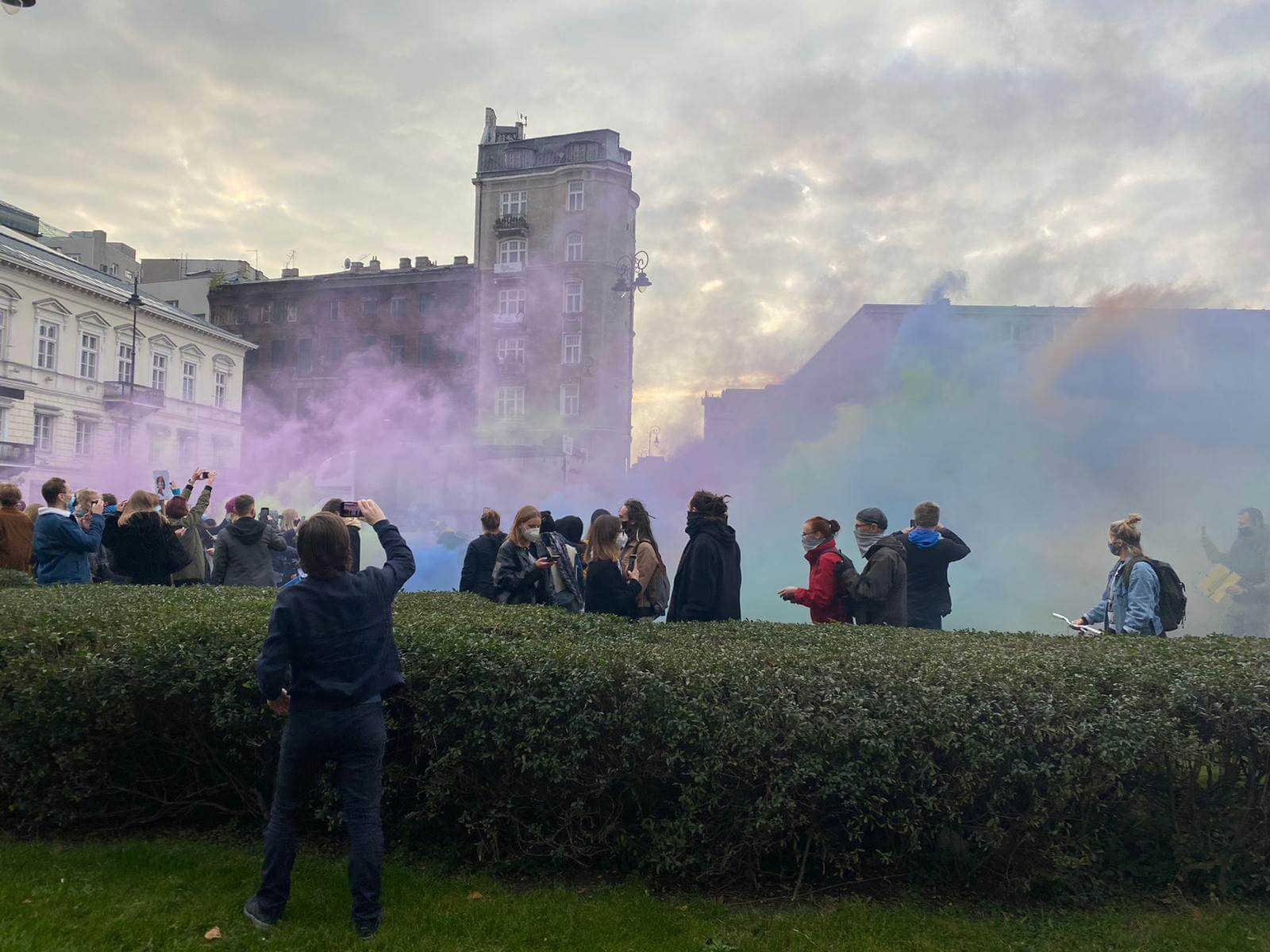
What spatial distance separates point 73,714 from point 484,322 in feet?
147

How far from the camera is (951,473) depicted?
19531 millimetres

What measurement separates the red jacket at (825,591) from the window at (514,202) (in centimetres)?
4305

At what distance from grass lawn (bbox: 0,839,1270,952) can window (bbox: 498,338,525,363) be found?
1683 inches

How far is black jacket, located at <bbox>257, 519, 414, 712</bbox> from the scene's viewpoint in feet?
11.9

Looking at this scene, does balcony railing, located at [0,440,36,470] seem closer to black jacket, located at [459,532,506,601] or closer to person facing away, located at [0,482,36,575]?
person facing away, located at [0,482,36,575]

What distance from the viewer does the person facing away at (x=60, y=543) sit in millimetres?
8148

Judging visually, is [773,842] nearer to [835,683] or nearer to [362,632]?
[835,683]

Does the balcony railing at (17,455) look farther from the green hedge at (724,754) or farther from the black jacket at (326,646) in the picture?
the black jacket at (326,646)

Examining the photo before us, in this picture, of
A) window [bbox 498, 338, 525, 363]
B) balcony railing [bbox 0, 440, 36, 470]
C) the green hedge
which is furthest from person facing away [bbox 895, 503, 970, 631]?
window [bbox 498, 338, 525, 363]

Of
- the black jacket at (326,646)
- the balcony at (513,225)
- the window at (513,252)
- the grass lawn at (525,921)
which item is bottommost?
the grass lawn at (525,921)

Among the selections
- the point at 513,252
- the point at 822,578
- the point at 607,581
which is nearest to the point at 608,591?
the point at 607,581

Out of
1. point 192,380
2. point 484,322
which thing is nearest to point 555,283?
point 484,322

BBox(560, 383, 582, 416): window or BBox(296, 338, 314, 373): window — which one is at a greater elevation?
BBox(296, 338, 314, 373): window

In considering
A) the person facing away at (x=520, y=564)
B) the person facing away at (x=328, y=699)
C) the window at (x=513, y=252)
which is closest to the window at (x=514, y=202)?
the window at (x=513, y=252)
